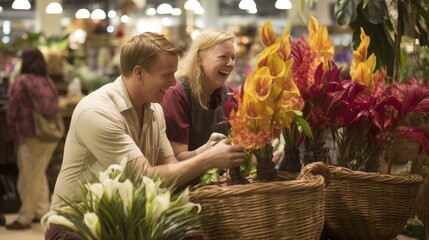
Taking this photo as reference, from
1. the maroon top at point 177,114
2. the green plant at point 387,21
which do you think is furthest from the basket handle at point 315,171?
the green plant at point 387,21

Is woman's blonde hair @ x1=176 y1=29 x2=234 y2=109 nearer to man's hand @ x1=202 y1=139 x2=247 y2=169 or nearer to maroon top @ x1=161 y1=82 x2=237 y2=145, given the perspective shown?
maroon top @ x1=161 y1=82 x2=237 y2=145

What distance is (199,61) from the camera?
352 centimetres

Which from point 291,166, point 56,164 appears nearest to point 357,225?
point 291,166

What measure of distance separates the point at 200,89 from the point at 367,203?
3.17 ft

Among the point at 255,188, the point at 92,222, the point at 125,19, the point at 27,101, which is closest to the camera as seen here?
the point at 92,222

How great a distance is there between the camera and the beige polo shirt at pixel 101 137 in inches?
101

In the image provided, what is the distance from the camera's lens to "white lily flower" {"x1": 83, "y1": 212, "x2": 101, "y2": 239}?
2.00 metres

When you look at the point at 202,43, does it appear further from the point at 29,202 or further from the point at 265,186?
the point at 29,202

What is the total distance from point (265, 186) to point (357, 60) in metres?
0.85

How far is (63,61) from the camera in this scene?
35.2 ft

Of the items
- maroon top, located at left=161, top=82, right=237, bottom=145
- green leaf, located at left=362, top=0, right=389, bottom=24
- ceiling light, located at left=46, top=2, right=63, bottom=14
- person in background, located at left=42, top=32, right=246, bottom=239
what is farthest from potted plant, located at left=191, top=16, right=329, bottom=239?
ceiling light, located at left=46, top=2, right=63, bottom=14

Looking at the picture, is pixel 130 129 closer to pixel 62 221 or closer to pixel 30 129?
pixel 62 221

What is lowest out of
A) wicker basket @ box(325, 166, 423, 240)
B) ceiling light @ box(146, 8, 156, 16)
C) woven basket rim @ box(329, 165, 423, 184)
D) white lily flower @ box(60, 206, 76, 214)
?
ceiling light @ box(146, 8, 156, 16)

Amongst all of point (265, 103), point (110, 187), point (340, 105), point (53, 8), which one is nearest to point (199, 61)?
point (340, 105)
